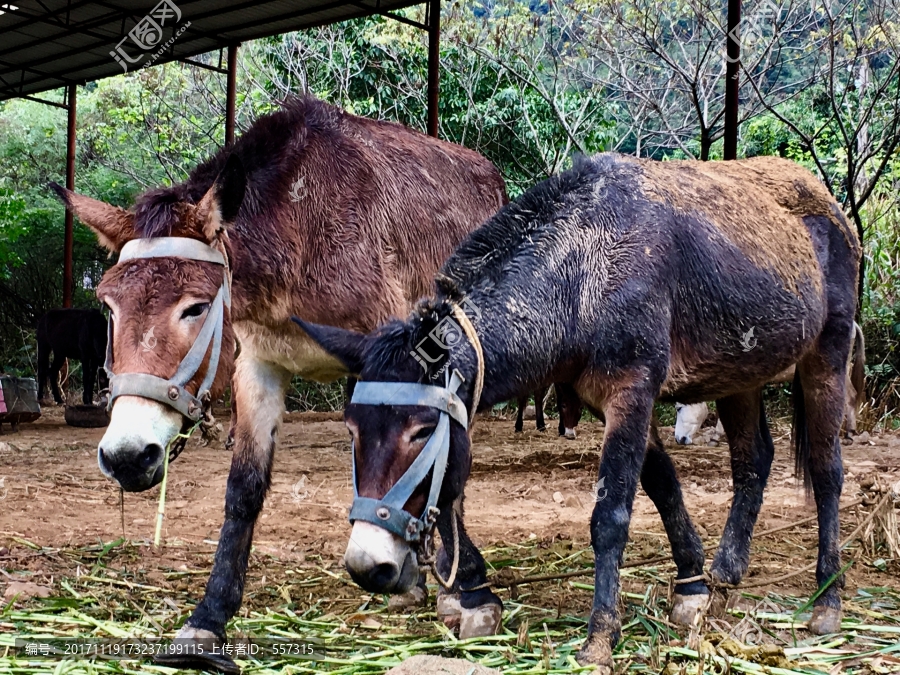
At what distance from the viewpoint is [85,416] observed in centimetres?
1358

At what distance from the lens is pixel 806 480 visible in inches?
209

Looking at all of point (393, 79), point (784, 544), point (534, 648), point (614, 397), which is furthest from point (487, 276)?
point (393, 79)

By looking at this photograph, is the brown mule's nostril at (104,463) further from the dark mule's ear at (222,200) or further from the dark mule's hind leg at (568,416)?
the dark mule's hind leg at (568,416)

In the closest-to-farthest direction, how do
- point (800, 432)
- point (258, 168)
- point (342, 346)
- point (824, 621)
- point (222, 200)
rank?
point (342, 346) < point (222, 200) < point (824, 621) < point (258, 168) < point (800, 432)

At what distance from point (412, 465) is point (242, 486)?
1443 millimetres

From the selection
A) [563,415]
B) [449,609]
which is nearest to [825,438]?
[449,609]

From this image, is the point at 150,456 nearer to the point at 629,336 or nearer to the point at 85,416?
the point at 629,336

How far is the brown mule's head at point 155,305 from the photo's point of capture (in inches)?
131

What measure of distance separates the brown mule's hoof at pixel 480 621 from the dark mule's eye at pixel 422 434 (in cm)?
127

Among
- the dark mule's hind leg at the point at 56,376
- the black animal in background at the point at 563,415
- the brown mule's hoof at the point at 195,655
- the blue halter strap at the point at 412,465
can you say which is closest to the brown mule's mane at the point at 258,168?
the blue halter strap at the point at 412,465

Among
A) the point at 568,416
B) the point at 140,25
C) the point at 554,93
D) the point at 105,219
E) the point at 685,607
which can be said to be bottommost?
the point at 685,607

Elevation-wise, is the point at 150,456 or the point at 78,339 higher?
the point at 78,339

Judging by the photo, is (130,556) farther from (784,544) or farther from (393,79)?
(393,79)

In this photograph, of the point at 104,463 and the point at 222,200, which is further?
the point at 222,200
